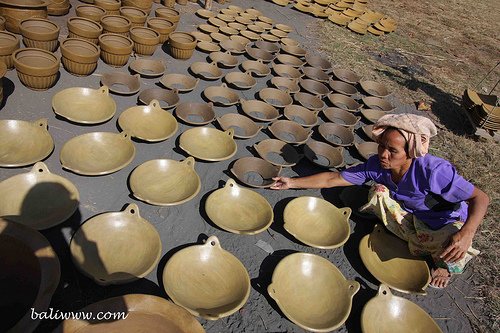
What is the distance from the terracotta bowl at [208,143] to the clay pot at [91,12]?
2.82 metres

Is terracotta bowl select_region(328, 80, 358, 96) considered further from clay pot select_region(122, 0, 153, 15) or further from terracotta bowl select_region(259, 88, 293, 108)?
→ clay pot select_region(122, 0, 153, 15)

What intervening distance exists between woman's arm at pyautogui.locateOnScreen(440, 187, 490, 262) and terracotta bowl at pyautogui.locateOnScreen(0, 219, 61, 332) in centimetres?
281

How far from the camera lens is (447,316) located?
10.2 feet

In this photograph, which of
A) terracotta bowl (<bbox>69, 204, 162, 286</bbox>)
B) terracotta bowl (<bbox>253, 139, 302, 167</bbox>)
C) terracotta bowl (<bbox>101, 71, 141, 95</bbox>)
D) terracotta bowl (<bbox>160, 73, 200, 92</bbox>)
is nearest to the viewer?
terracotta bowl (<bbox>69, 204, 162, 286</bbox>)

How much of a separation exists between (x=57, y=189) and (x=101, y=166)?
51 cm

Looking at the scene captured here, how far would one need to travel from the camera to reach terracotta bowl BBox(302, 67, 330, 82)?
245 inches

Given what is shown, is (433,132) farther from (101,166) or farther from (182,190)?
(101,166)

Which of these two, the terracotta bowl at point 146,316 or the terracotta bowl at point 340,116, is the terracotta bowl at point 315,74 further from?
the terracotta bowl at point 146,316

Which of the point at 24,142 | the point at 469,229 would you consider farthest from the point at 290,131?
the point at 24,142

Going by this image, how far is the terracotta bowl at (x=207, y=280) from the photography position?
255 centimetres

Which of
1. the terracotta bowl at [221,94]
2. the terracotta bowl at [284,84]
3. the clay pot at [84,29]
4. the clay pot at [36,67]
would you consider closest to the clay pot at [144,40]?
the clay pot at [84,29]

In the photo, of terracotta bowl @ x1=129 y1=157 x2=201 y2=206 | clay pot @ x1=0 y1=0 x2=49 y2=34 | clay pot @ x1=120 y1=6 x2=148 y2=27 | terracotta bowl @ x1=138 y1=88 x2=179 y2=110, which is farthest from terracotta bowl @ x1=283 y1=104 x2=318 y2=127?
clay pot @ x1=0 y1=0 x2=49 y2=34

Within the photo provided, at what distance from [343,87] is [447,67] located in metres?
4.25

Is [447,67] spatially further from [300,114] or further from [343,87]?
[300,114]
